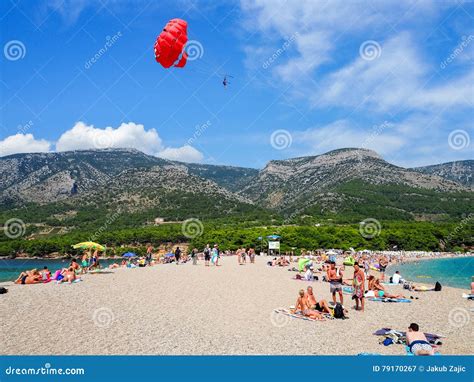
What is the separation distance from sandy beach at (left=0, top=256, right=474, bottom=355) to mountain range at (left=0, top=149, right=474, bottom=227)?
97.0 meters

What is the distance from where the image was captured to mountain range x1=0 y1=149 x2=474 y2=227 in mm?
126938

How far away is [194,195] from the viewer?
13988 centimetres

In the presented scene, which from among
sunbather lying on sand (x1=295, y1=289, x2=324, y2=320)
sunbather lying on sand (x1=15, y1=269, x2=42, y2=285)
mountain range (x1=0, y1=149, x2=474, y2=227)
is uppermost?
mountain range (x1=0, y1=149, x2=474, y2=227)

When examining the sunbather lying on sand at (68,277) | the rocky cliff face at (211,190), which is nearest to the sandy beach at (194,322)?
the sunbather lying on sand at (68,277)

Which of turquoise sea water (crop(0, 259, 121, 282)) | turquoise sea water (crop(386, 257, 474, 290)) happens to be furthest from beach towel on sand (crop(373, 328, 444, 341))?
turquoise sea water (crop(0, 259, 121, 282))

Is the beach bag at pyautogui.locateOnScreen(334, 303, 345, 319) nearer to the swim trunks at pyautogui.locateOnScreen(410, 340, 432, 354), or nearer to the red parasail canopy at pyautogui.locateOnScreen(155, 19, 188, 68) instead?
the swim trunks at pyautogui.locateOnScreen(410, 340, 432, 354)

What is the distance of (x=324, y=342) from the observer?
10.1 metres

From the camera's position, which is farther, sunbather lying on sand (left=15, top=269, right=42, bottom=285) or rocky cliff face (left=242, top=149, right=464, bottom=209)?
rocky cliff face (left=242, top=149, right=464, bottom=209)

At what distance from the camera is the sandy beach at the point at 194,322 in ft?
31.4

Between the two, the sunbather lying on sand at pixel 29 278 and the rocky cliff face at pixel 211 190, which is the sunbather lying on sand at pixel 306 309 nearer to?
the sunbather lying on sand at pixel 29 278

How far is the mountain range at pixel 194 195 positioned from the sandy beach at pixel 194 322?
9702 cm

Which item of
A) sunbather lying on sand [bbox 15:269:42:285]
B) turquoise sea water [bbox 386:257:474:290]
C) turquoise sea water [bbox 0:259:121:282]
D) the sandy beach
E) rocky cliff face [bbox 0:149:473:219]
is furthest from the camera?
rocky cliff face [bbox 0:149:473:219]
